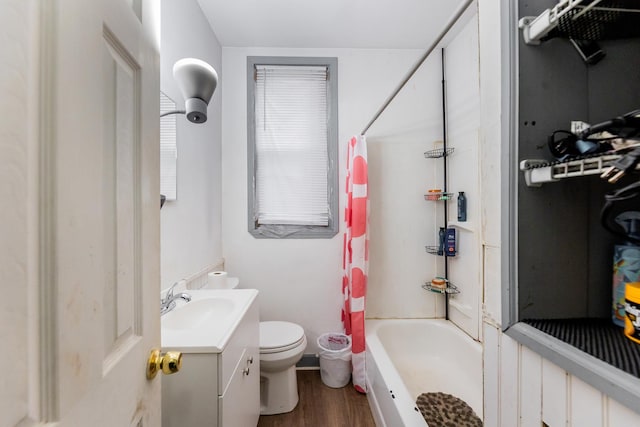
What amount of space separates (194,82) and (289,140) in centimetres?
114

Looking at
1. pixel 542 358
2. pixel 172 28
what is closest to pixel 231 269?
pixel 172 28

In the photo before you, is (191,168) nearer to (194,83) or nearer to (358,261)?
(194,83)

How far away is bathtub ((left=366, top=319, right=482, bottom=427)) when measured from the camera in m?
1.28

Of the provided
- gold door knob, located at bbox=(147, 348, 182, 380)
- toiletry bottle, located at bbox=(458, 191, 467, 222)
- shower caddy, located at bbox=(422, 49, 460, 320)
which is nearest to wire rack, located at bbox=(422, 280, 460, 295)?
shower caddy, located at bbox=(422, 49, 460, 320)

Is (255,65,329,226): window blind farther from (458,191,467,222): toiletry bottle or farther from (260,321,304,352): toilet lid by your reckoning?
(458,191,467,222): toiletry bottle

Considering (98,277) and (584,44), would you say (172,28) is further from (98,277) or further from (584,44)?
(584,44)

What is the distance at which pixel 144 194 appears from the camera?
56 centimetres

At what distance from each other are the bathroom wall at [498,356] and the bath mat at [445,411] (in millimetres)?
820

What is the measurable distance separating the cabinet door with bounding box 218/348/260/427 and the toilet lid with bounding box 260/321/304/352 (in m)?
0.18

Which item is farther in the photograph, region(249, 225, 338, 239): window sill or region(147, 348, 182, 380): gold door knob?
region(249, 225, 338, 239): window sill

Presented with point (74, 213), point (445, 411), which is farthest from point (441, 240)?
point (74, 213)

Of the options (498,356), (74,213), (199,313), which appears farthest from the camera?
(199,313)

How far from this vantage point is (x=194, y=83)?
3.20 feet


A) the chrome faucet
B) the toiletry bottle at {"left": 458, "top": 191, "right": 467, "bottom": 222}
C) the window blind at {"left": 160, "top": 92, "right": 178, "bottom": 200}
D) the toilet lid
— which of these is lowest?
the toilet lid
